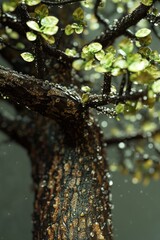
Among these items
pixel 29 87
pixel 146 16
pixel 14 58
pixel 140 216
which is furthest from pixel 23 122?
pixel 140 216

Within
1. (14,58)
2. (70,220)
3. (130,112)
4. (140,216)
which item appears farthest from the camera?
(140,216)

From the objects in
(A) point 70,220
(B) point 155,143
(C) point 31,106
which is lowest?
(A) point 70,220

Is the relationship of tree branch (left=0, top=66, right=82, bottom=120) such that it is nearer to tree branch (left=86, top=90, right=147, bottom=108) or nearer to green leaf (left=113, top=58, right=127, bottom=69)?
tree branch (left=86, top=90, right=147, bottom=108)

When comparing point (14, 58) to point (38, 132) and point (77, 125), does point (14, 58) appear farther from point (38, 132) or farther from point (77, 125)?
point (77, 125)

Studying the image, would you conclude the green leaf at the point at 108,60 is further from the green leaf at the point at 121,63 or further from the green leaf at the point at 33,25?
the green leaf at the point at 33,25

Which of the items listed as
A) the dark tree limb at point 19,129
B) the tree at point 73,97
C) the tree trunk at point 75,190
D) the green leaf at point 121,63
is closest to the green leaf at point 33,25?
the tree at point 73,97

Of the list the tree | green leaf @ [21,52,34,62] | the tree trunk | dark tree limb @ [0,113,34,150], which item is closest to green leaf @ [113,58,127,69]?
the tree

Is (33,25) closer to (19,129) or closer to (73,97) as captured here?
(73,97)

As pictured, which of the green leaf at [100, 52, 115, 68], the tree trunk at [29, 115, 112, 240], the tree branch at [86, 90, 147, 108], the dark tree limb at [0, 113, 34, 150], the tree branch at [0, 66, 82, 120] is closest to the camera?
the green leaf at [100, 52, 115, 68]
